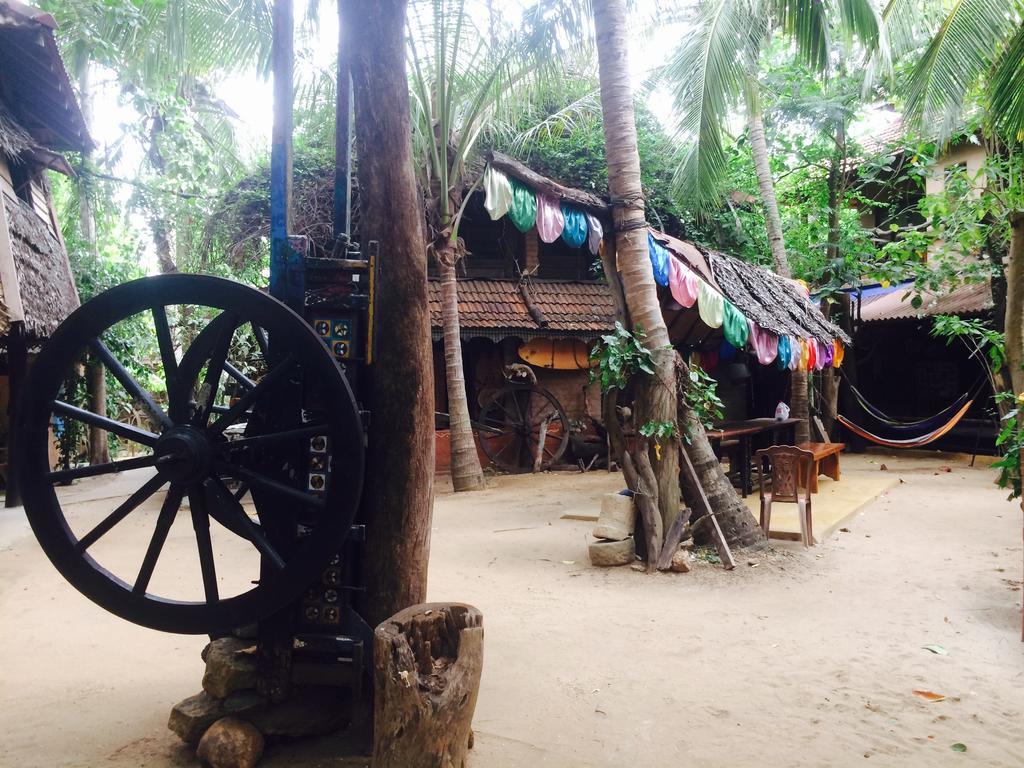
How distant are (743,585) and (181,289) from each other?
16.0 ft

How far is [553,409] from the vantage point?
45.0 ft

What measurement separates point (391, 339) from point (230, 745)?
1.80 m

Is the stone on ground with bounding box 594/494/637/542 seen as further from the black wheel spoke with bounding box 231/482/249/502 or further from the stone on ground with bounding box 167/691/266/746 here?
the stone on ground with bounding box 167/691/266/746

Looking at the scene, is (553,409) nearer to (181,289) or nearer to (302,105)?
(302,105)

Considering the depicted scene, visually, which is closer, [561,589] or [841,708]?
[841,708]

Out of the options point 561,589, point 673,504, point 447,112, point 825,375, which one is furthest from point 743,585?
point 825,375

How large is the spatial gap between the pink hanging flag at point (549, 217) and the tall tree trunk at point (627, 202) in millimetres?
712

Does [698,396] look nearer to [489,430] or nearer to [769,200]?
[489,430]

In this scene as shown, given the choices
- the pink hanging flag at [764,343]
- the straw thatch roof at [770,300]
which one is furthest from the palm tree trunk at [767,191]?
the pink hanging flag at [764,343]

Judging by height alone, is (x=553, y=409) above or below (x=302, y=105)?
below

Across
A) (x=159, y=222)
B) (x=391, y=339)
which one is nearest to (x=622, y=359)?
(x=391, y=339)

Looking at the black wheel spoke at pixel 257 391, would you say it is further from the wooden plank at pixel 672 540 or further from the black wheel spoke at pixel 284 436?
the wooden plank at pixel 672 540

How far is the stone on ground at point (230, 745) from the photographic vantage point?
3.03 meters

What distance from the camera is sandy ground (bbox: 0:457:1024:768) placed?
3.34m
